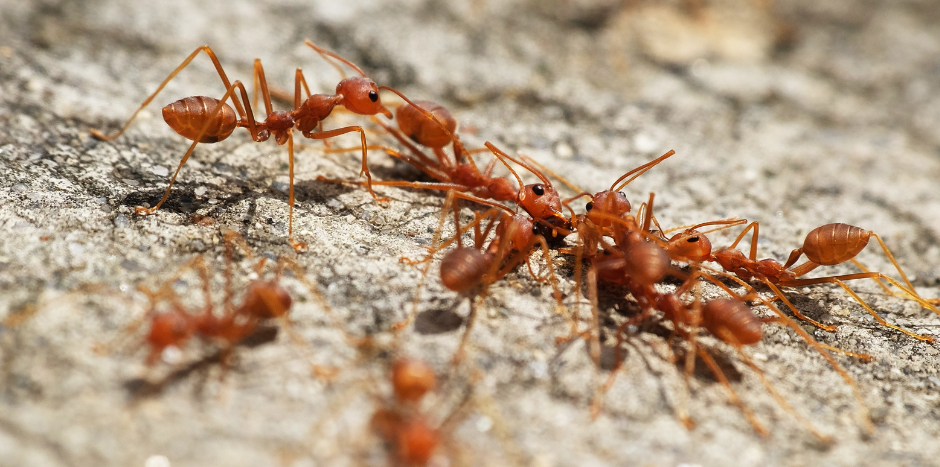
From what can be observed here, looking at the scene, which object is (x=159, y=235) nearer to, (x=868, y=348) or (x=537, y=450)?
(x=537, y=450)

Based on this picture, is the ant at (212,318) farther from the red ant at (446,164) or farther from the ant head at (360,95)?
the ant head at (360,95)

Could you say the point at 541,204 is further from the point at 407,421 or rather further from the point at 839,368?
the point at 839,368

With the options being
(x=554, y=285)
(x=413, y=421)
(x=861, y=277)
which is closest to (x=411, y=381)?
(x=413, y=421)

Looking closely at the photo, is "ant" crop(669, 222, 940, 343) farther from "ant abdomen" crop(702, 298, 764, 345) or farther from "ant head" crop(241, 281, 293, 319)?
"ant head" crop(241, 281, 293, 319)

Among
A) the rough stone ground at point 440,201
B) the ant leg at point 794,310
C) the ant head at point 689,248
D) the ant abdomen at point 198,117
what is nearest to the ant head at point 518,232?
the rough stone ground at point 440,201

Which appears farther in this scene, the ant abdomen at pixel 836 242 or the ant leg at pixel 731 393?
the ant abdomen at pixel 836 242

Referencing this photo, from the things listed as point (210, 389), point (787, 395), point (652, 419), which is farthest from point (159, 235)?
point (787, 395)

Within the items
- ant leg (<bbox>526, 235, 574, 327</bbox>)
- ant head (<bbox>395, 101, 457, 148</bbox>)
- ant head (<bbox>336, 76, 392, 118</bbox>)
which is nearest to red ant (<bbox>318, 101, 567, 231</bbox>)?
ant head (<bbox>395, 101, 457, 148</bbox>)
